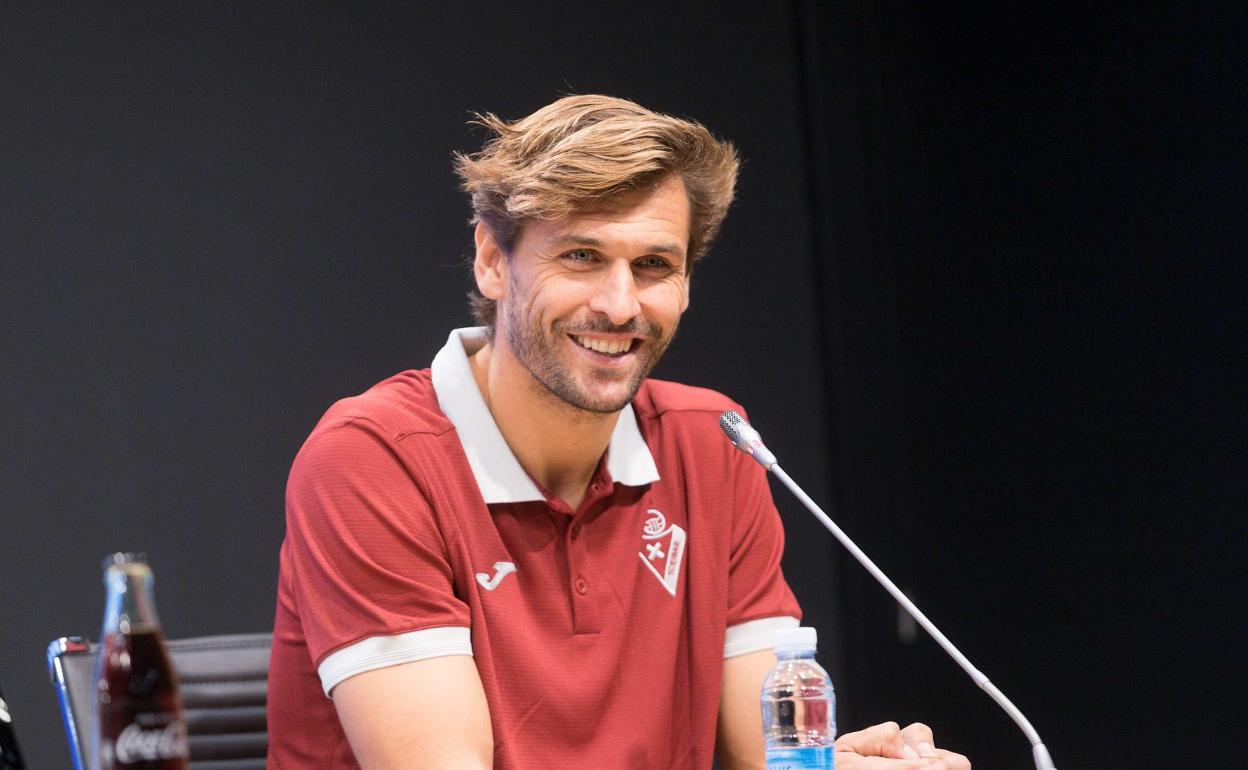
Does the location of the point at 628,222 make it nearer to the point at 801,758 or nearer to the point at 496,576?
the point at 496,576

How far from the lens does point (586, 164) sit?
1.70 m

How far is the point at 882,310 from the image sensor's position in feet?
10.0

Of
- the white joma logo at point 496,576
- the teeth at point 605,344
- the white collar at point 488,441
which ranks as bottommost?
the white joma logo at point 496,576

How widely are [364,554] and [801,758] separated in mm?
553

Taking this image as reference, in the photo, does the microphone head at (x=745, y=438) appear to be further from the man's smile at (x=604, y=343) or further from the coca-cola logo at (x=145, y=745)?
the coca-cola logo at (x=145, y=745)

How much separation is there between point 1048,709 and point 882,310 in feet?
2.98

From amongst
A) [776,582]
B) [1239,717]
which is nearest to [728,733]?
[776,582]

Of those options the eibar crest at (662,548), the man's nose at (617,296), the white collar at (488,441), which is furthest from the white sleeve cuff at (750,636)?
the man's nose at (617,296)

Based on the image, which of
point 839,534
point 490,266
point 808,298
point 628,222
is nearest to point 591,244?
point 628,222

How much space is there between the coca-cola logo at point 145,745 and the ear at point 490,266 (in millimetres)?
1068

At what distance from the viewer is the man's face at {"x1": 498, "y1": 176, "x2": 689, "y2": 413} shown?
172 cm

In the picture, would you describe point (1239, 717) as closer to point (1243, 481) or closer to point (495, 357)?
point (1243, 481)

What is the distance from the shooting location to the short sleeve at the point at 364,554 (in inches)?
59.4

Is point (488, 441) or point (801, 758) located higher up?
point (488, 441)
